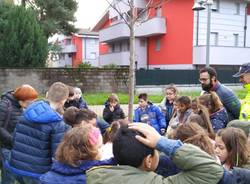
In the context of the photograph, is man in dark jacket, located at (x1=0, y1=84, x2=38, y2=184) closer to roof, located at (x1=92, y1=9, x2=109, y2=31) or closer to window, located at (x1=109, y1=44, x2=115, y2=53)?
window, located at (x1=109, y1=44, x2=115, y2=53)

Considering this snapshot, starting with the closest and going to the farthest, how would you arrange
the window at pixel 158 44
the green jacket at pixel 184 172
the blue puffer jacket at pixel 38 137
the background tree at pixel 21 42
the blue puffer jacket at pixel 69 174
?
1. the green jacket at pixel 184 172
2. the blue puffer jacket at pixel 69 174
3. the blue puffer jacket at pixel 38 137
4. the background tree at pixel 21 42
5. the window at pixel 158 44

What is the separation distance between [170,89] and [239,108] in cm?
204

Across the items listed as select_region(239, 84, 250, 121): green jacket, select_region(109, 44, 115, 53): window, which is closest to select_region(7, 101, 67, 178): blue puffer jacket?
select_region(239, 84, 250, 121): green jacket

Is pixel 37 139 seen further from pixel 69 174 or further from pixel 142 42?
pixel 142 42

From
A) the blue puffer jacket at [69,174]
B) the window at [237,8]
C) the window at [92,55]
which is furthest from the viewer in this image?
the window at [92,55]

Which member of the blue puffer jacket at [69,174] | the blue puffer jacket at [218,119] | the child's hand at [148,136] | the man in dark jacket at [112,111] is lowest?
the man in dark jacket at [112,111]

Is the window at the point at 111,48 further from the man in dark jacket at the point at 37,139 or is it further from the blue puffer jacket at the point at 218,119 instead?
the man in dark jacket at the point at 37,139

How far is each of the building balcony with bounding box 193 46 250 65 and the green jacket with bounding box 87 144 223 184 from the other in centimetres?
2917

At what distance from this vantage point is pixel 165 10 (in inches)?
1358

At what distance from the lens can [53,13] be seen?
105ft

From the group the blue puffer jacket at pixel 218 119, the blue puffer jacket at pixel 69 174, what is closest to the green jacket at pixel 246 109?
the blue puffer jacket at pixel 218 119

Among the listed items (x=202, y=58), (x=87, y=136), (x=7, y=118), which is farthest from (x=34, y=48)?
(x=87, y=136)

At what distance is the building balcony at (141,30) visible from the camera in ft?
113

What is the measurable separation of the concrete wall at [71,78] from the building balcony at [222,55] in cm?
1054
